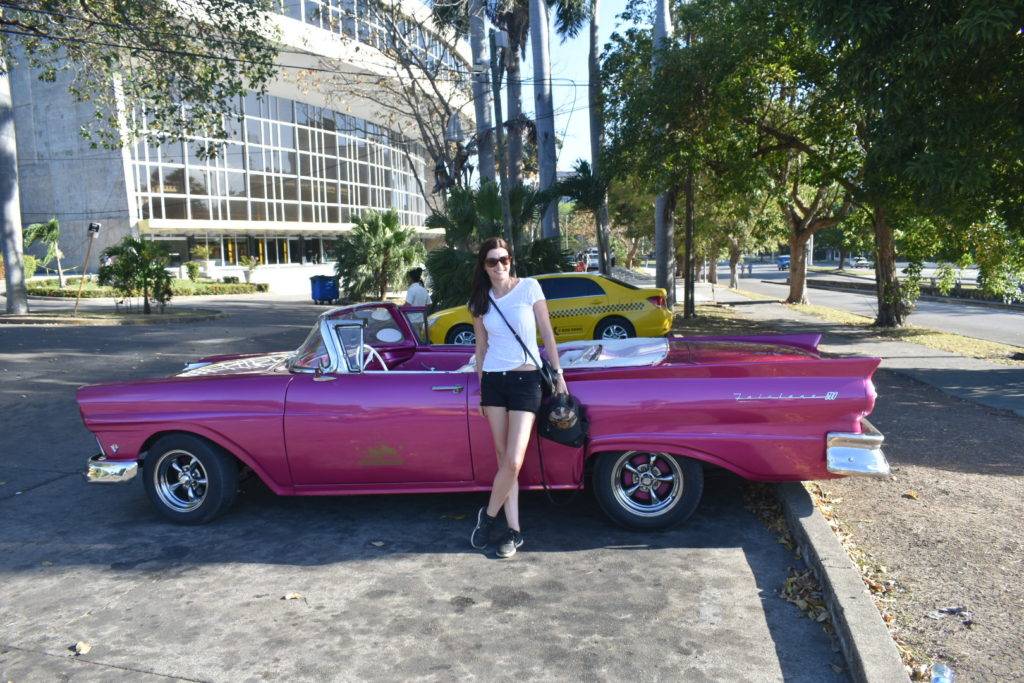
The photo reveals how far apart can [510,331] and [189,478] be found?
95.8 inches

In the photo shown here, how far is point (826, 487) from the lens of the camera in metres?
5.70

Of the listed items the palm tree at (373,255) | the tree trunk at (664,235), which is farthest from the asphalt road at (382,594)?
the palm tree at (373,255)

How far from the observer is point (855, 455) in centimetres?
445

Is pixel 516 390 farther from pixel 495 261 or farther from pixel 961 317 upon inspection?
pixel 961 317

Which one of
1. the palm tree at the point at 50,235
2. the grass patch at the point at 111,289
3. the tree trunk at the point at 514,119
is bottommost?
the grass patch at the point at 111,289

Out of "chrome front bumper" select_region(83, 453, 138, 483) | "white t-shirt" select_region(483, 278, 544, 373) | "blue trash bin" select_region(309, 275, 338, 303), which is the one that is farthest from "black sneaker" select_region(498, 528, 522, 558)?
"blue trash bin" select_region(309, 275, 338, 303)

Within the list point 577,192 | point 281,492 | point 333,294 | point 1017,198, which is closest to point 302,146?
point 333,294

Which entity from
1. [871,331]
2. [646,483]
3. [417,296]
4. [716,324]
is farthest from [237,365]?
[871,331]

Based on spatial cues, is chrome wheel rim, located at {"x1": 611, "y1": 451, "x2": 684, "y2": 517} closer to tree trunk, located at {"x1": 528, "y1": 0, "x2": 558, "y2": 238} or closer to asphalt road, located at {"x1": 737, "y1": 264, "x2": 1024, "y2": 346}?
asphalt road, located at {"x1": 737, "y1": 264, "x2": 1024, "y2": 346}

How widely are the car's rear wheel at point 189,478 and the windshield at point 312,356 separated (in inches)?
29.1

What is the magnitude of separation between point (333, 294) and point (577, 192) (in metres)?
14.3

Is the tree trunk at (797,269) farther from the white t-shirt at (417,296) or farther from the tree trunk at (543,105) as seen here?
the white t-shirt at (417,296)

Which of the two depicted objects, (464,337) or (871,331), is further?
(871,331)

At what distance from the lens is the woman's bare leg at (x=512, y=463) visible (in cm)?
440
